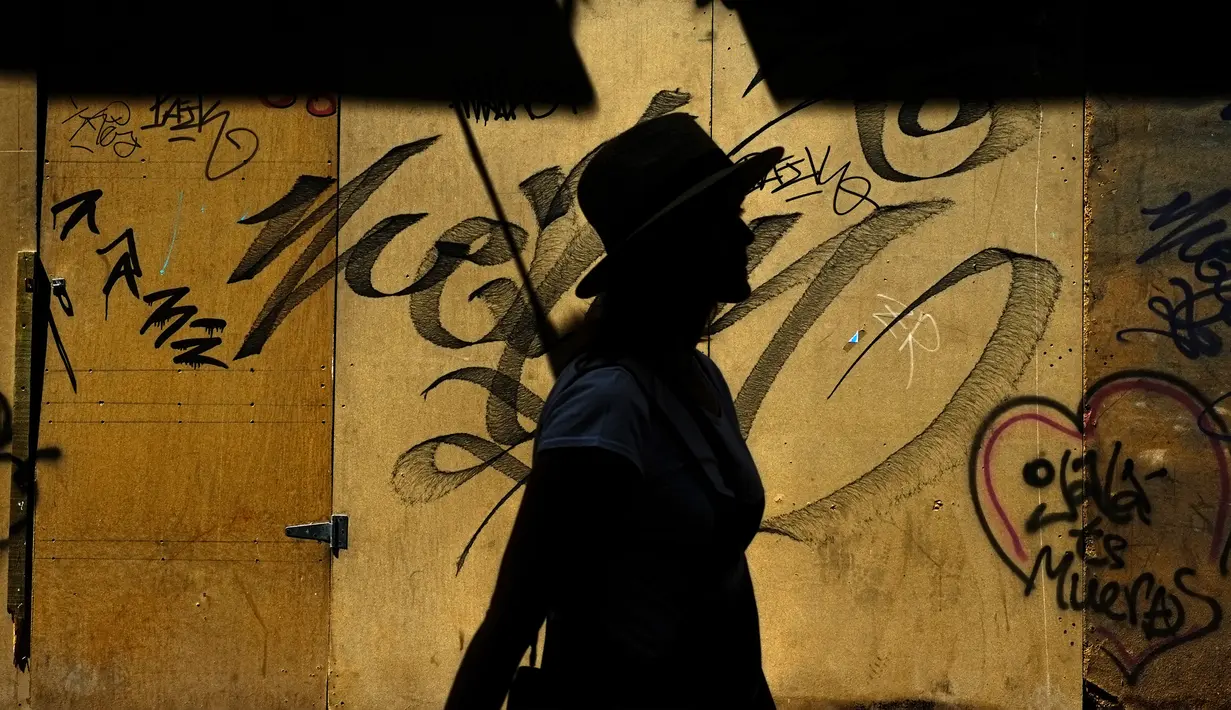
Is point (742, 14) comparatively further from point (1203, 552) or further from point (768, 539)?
point (1203, 552)

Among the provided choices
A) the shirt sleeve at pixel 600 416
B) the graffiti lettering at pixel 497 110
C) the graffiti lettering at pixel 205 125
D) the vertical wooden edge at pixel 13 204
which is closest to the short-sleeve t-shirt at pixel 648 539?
the shirt sleeve at pixel 600 416

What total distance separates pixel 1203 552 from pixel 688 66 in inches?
105

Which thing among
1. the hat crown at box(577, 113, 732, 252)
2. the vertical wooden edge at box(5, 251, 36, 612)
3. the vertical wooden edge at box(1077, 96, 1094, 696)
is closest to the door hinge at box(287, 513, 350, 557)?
the vertical wooden edge at box(5, 251, 36, 612)

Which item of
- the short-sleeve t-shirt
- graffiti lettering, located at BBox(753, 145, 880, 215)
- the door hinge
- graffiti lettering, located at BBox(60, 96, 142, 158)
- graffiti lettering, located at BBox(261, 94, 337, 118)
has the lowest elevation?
the door hinge

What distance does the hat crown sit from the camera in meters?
1.77

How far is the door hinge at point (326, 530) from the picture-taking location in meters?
4.55

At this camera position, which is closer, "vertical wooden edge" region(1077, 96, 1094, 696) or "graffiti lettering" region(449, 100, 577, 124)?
"vertical wooden edge" region(1077, 96, 1094, 696)

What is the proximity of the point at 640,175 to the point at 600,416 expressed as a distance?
1.38 ft

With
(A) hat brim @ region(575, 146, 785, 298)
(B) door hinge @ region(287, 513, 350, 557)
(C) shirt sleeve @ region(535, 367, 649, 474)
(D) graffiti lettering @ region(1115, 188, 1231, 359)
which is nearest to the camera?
(C) shirt sleeve @ region(535, 367, 649, 474)

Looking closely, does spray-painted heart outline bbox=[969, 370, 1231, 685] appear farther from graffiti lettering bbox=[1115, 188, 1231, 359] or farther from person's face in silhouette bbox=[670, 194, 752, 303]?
person's face in silhouette bbox=[670, 194, 752, 303]

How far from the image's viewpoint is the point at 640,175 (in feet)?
Result: 5.83

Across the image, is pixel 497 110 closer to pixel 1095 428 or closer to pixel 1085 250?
pixel 1085 250

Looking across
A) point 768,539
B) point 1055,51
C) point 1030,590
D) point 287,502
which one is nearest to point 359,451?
point 287,502

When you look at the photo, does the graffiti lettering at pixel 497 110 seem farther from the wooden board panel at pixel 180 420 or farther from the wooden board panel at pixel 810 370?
the wooden board panel at pixel 180 420
